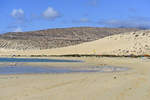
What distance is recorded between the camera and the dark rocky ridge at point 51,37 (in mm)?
121562

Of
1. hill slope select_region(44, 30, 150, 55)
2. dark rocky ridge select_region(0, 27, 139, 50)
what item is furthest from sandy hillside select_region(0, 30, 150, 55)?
dark rocky ridge select_region(0, 27, 139, 50)

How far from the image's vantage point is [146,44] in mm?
71188

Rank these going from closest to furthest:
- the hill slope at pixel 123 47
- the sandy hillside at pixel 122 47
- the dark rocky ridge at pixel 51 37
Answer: the hill slope at pixel 123 47 < the sandy hillside at pixel 122 47 < the dark rocky ridge at pixel 51 37

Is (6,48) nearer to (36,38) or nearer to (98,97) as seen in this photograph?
(36,38)

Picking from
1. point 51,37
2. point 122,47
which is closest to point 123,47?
point 122,47

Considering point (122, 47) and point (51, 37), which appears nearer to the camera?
point (122, 47)

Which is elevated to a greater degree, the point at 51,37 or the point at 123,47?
the point at 51,37

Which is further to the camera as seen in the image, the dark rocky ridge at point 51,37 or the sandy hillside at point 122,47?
the dark rocky ridge at point 51,37

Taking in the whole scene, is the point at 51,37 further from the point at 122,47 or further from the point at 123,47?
the point at 123,47

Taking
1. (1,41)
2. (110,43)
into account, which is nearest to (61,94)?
(110,43)

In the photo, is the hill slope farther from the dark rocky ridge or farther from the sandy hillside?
the dark rocky ridge

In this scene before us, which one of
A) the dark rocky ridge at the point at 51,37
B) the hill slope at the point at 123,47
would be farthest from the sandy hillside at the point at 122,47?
the dark rocky ridge at the point at 51,37

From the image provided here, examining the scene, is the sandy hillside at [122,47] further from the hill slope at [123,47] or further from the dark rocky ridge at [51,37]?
the dark rocky ridge at [51,37]

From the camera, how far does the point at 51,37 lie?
465 feet
